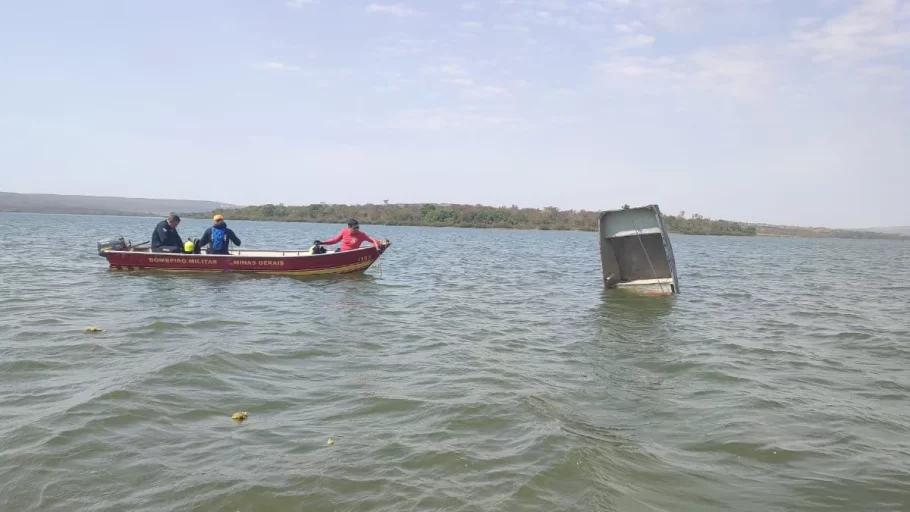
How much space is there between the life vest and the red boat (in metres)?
0.41

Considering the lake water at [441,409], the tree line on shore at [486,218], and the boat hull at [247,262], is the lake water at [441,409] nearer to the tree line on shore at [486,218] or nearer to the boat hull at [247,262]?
the boat hull at [247,262]

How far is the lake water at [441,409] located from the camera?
4957 millimetres

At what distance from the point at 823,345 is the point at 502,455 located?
8958 millimetres

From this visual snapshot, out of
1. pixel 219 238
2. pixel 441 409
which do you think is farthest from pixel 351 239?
pixel 441 409

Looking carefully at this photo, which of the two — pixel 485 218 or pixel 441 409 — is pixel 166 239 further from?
pixel 485 218

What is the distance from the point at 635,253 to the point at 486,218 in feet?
350

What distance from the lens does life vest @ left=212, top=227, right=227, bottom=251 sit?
2069 centimetres

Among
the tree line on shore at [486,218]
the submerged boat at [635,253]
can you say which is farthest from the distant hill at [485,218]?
the submerged boat at [635,253]

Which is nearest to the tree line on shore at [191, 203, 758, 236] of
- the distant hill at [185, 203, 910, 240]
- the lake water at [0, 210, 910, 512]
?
the distant hill at [185, 203, 910, 240]

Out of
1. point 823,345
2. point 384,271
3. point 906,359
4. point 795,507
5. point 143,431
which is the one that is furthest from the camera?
point 384,271

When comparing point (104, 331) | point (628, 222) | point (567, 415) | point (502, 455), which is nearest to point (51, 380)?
point (104, 331)

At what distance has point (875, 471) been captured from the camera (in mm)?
5605

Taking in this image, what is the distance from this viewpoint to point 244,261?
20.9 meters

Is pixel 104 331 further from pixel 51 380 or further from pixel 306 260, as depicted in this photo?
pixel 306 260
